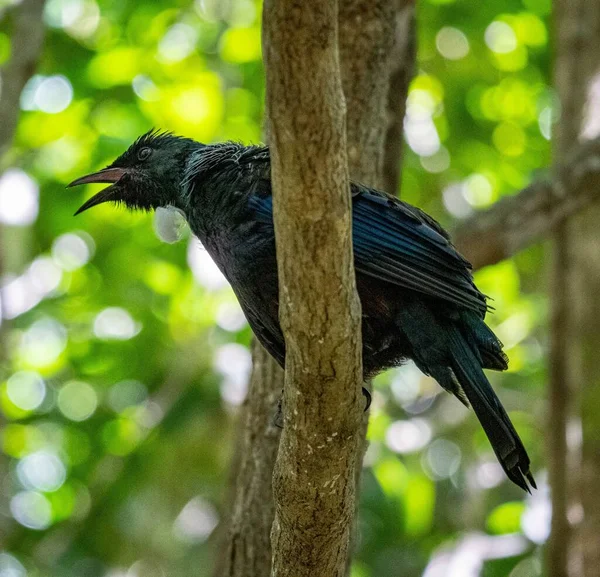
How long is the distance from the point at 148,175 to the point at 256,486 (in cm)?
146

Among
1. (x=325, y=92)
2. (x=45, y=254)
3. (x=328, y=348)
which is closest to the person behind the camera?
(x=325, y=92)

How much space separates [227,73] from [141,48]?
848mm

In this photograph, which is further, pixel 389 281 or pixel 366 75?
pixel 366 75

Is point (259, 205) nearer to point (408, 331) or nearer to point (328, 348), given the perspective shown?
point (408, 331)

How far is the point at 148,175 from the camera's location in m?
4.09

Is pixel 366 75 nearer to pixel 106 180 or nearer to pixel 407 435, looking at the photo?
pixel 106 180

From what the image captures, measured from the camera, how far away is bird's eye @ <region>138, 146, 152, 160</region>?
4129 mm

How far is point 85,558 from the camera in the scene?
679 centimetres

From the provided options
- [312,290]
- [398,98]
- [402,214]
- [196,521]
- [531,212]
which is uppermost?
[398,98]

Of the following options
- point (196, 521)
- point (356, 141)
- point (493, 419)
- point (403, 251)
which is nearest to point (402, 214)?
point (403, 251)

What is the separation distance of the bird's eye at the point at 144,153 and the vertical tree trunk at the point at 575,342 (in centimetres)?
277

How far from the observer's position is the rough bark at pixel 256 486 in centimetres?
404

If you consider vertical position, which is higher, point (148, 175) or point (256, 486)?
point (148, 175)

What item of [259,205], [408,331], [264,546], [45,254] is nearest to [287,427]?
[408,331]
